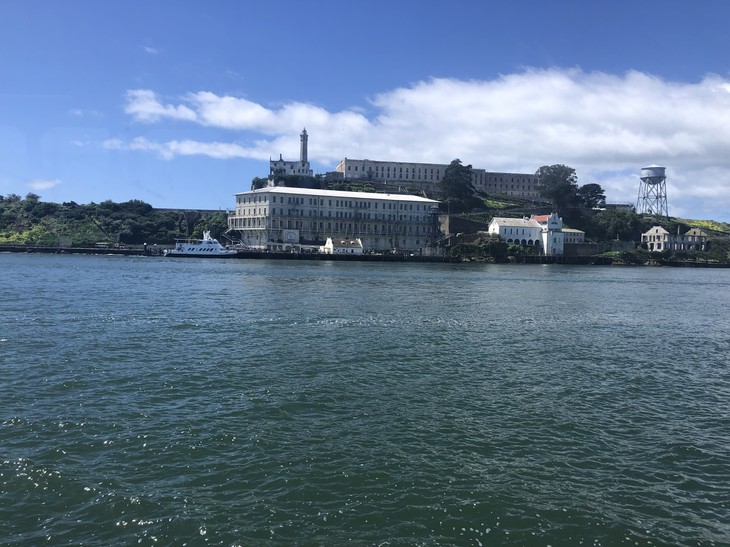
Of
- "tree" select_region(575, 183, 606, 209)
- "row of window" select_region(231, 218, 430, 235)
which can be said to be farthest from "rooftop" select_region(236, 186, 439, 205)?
"tree" select_region(575, 183, 606, 209)

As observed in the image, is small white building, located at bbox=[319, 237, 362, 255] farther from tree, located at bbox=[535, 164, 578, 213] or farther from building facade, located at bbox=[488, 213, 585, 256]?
tree, located at bbox=[535, 164, 578, 213]

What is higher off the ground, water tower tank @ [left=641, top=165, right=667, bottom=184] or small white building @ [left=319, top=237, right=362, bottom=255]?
water tower tank @ [left=641, top=165, right=667, bottom=184]

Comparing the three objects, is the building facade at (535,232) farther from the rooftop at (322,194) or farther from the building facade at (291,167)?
the building facade at (291,167)

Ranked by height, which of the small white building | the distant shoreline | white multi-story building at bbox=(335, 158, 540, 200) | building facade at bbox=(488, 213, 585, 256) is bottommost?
the distant shoreline

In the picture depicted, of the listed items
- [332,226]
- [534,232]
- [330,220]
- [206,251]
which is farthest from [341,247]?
[534,232]

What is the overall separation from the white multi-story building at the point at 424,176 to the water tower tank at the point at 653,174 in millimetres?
26045

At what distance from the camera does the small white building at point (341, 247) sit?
9912 centimetres

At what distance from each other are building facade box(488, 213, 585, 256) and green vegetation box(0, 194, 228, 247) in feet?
187

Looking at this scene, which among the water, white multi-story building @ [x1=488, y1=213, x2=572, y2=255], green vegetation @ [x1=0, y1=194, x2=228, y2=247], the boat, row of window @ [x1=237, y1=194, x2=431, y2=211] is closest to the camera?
the water

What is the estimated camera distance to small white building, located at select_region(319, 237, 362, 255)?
325 feet

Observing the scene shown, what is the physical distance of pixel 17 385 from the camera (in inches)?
529

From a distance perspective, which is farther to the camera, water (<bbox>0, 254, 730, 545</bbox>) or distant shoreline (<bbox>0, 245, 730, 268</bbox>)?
distant shoreline (<bbox>0, 245, 730, 268</bbox>)

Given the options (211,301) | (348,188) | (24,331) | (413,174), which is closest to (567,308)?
(211,301)

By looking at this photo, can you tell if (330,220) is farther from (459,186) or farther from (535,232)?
(535,232)
